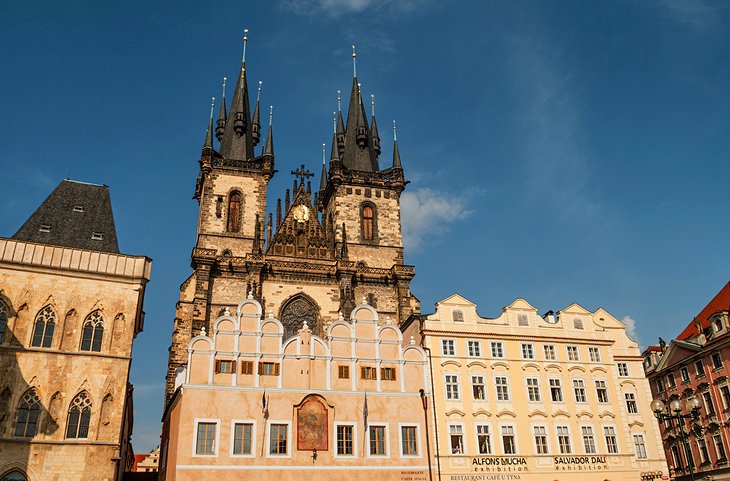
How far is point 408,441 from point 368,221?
28.0 m

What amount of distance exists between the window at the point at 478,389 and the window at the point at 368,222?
77.9ft

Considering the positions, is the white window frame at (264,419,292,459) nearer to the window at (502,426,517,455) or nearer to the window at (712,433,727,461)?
the window at (502,426,517,455)

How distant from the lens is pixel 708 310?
41.7 m

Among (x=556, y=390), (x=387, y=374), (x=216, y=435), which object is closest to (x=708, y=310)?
(x=556, y=390)

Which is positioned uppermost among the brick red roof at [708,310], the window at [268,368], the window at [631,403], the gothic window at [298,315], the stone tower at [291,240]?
the stone tower at [291,240]

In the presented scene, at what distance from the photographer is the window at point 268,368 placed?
27250 mm

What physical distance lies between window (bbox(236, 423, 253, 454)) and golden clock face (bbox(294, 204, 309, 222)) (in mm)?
26890

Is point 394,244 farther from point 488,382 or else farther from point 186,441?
point 186,441

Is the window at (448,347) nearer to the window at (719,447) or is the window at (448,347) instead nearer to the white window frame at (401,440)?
the white window frame at (401,440)

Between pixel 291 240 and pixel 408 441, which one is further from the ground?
pixel 291 240

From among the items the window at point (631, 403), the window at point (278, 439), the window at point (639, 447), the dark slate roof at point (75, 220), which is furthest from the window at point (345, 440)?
the window at point (631, 403)

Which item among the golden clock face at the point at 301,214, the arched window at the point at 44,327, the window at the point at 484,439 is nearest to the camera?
the arched window at the point at 44,327

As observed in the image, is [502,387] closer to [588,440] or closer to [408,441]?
[588,440]

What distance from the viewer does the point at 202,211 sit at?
50531 mm
